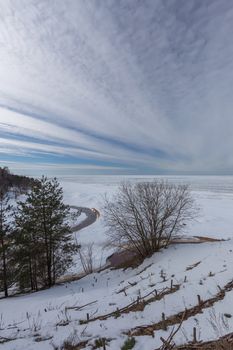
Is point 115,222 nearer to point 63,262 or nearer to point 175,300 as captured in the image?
point 63,262

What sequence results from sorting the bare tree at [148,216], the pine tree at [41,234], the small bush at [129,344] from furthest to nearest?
the bare tree at [148,216], the pine tree at [41,234], the small bush at [129,344]

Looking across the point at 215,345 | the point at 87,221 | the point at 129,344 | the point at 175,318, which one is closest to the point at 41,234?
the point at 175,318

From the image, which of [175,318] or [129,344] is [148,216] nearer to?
[175,318]

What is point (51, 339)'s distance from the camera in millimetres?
4219

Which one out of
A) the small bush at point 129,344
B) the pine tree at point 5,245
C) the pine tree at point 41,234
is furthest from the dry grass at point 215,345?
the pine tree at point 5,245

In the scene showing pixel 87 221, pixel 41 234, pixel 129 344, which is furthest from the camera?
pixel 87 221

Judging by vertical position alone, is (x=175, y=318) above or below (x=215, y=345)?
below

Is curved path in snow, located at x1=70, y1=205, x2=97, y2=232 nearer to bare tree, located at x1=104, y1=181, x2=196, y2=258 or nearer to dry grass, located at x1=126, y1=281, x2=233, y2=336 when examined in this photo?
bare tree, located at x1=104, y1=181, x2=196, y2=258

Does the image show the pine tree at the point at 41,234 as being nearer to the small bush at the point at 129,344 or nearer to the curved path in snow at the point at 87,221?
the small bush at the point at 129,344

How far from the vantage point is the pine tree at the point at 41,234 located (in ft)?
57.5

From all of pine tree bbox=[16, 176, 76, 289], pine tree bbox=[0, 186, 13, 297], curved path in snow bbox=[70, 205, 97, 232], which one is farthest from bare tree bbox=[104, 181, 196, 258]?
curved path in snow bbox=[70, 205, 97, 232]

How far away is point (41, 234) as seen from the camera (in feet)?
58.9

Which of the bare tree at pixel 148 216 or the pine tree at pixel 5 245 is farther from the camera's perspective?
the bare tree at pixel 148 216

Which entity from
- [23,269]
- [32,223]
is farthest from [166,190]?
[23,269]
